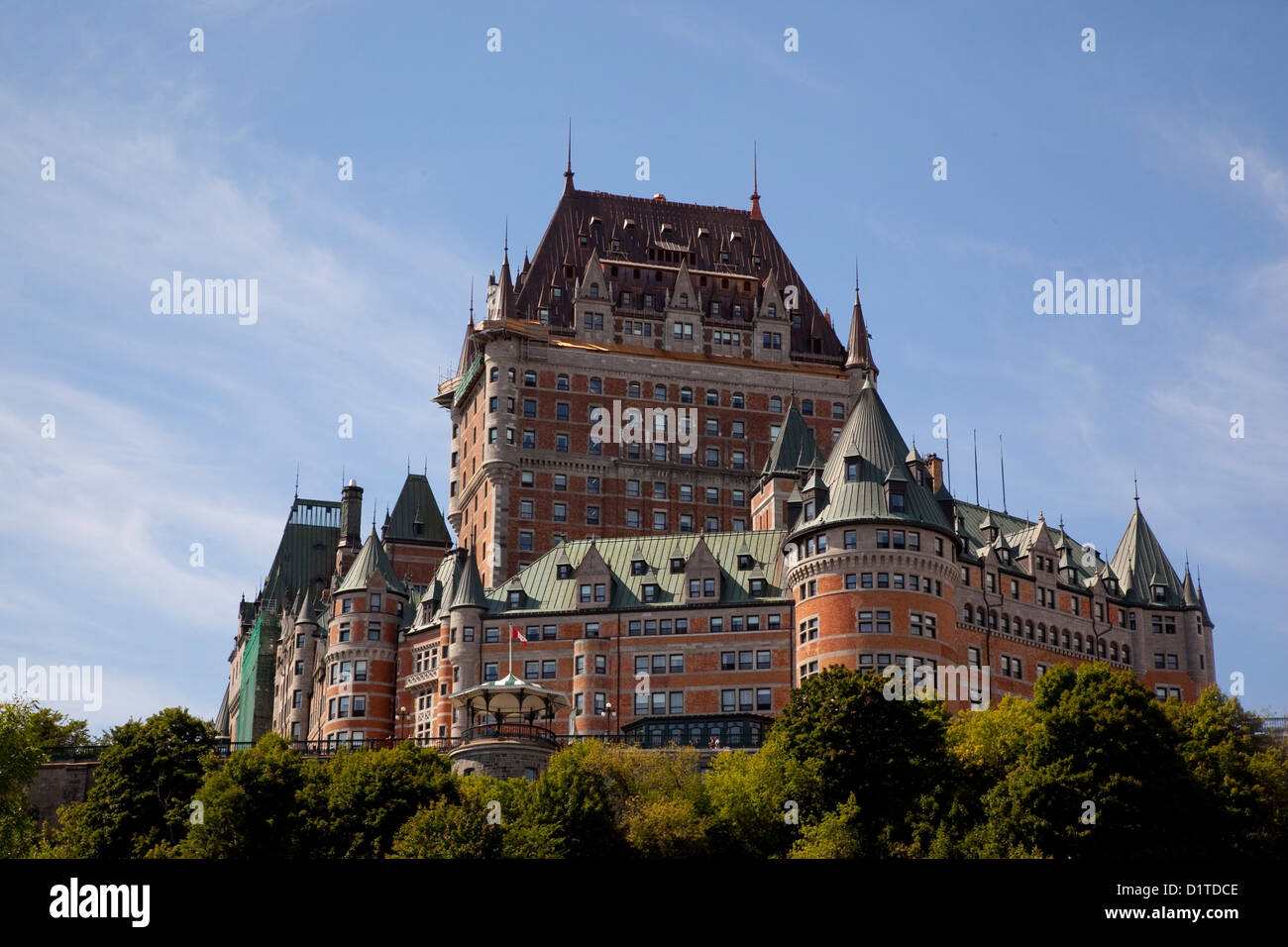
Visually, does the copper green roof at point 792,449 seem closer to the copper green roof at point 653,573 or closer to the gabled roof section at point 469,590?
the copper green roof at point 653,573

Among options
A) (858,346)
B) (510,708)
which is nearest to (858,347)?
(858,346)

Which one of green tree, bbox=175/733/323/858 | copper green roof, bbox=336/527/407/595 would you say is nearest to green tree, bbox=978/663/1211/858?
green tree, bbox=175/733/323/858

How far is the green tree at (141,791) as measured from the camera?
11956 cm

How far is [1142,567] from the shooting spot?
527 feet

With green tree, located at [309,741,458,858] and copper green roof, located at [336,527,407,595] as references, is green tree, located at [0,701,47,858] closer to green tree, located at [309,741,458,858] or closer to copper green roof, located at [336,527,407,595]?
green tree, located at [309,741,458,858]

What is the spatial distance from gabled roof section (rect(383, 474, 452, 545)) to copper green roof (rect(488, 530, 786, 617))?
38.7 metres

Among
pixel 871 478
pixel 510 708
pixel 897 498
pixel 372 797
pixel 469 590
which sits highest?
pixel 871 478

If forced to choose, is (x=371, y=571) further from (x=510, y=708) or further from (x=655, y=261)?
(x=655, y=261)

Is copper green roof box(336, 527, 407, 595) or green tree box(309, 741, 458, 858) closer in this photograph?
green tree box(309, 741, 458, 858)

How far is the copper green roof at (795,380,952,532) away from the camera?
137875mm

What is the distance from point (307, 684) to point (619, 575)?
110 ft

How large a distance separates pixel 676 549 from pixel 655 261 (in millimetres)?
51100
